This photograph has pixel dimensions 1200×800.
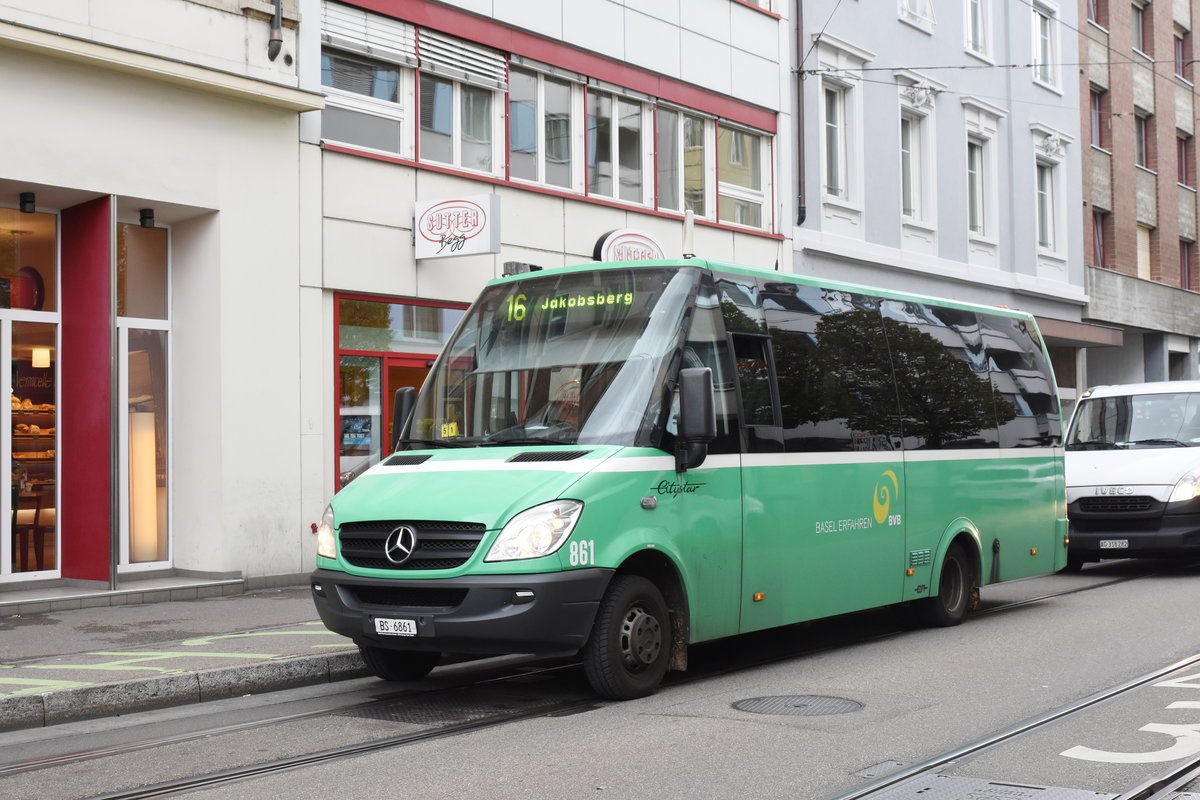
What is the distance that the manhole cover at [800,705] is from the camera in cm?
732

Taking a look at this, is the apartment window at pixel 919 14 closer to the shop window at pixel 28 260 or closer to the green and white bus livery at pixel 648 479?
the green and white bus livery at pixel 648 479

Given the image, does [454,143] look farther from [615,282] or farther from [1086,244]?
[1086,244]

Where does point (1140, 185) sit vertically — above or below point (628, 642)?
above

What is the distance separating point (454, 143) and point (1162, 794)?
488 inches

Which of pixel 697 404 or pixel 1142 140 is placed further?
pixel 1142 140

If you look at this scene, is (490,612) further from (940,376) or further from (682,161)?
(682,161)

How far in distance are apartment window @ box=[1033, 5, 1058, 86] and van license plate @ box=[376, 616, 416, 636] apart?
26.0 metres

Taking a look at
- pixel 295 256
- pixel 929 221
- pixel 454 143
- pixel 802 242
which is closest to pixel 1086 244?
pixel 929 221

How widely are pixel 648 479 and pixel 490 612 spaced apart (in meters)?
1.28

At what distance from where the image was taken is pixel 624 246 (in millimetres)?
17922

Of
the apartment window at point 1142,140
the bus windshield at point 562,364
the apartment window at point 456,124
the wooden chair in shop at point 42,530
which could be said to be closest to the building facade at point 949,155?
the apartment window at point 1142,140

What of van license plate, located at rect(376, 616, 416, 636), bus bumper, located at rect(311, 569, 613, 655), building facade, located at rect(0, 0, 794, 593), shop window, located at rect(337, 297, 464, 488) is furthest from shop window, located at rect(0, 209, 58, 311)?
van license plate, located at rect(376, 616, 416, 636)

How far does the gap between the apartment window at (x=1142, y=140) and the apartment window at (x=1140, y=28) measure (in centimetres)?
190

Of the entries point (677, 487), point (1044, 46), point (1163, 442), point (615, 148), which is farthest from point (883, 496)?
point (1044, 46)
